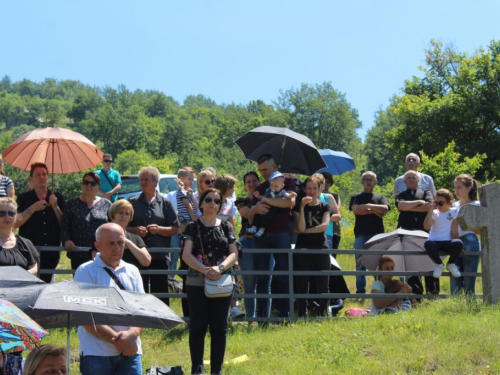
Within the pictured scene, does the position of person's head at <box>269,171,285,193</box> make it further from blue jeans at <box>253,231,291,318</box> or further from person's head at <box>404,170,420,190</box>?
person's head at <box>404,170,420,190</box>

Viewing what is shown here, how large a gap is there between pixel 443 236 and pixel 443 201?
503 millimetres

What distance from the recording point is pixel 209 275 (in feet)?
24.7

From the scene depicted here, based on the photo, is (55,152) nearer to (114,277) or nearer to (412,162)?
(412,162)

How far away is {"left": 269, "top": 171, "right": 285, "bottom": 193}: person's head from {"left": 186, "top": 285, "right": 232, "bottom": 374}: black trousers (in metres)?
2.44

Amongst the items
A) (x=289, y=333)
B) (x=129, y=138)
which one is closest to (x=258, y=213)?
(x=289, y=333)

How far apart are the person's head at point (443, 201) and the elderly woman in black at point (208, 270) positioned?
11.8 ft

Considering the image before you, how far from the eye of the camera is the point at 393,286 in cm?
1035

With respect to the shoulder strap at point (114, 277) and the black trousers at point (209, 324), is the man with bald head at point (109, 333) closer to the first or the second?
the shoulder strap at point (114, 277)

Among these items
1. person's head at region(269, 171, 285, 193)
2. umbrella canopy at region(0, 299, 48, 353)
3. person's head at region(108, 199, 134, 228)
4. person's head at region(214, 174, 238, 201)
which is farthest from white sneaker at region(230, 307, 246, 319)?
umbrella canopy at region(0, 299, 48, 353)

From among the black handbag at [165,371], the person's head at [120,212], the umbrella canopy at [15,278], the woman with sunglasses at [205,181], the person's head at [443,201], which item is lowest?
the black handbag at [165,371]

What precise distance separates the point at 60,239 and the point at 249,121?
112163 mm

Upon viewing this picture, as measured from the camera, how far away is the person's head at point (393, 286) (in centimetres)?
1032

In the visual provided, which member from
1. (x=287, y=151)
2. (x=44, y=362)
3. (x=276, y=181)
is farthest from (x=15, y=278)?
(x=287, y=151)

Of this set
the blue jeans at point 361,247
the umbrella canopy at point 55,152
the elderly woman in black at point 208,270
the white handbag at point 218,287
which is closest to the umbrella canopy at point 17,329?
the white handbag at point 218,287
